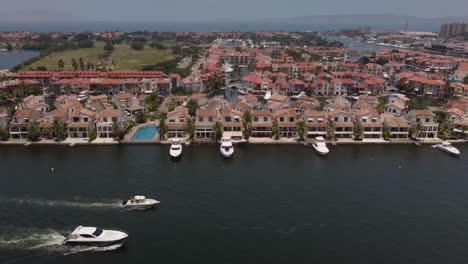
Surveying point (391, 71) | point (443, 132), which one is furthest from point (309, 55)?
point (443, 132)

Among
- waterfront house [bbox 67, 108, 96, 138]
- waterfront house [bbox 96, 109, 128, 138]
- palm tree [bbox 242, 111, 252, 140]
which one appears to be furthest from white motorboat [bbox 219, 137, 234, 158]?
waterfront house [bbox 67, 108, 96, 138]

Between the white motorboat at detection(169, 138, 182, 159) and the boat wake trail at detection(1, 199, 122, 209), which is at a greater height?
the white motorboat at detection(169, 138, 182, 159)

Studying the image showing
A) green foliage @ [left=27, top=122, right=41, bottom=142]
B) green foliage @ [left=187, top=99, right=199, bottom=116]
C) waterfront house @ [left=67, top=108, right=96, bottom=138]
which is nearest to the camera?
green foliage @ [left=27, top=122, right=41, bottom=142]

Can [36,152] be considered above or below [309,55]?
below

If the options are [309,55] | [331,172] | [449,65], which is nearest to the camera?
[331,172]

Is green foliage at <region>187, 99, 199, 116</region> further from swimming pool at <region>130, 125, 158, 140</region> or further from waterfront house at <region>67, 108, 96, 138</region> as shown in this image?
waterfront house at <region>67, 108, 96, 138</region>

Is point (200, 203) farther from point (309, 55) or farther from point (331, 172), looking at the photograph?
point (309, 55)

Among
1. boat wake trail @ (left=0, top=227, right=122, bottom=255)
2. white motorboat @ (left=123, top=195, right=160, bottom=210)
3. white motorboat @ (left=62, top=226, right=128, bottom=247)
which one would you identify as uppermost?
white motorboat @ (left=123, top=195, right=160, bottom=210)
